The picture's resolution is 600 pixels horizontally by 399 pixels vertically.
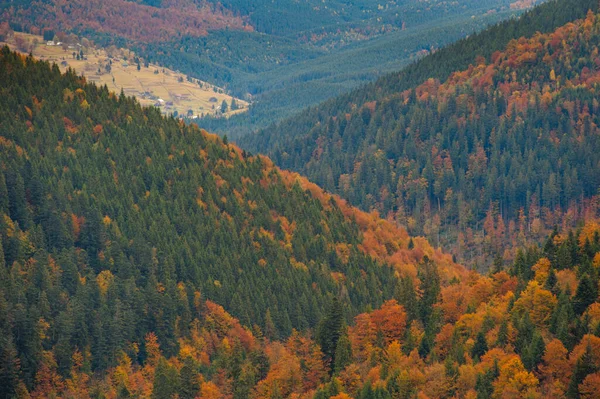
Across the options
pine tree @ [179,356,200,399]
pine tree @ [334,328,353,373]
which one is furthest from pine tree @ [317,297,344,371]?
pine tree @ [179,356,200,399]

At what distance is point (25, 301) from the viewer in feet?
630

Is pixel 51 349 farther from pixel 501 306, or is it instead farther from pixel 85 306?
pixel 501 306

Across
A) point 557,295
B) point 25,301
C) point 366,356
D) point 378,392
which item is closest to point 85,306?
point 25,301

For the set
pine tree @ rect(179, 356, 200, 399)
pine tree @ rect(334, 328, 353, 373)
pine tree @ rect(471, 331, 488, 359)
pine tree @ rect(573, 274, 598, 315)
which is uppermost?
pine tree @ rect(573, 274, 598, 315)

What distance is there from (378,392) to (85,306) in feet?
217

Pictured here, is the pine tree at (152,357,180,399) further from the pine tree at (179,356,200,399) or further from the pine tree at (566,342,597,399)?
the pine tree at (566,342,597,399)

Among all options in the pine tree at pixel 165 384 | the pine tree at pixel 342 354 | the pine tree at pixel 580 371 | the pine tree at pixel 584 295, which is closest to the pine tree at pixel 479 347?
the pine tree at pixel 584 295

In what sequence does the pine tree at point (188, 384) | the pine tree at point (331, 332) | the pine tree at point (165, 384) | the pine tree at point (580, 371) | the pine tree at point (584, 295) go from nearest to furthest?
the pine tree at point (580, 371) → the pine tree at point (584, 295) → the pine tree at point (165, 384) → the pine tree at point (188, 384) → the pine tree at point (331, 332)

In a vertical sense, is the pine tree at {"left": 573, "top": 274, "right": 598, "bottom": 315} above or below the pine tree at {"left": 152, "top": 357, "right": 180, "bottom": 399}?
above

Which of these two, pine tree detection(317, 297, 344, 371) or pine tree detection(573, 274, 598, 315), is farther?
pine tree detection(317, 297, 344, 371)

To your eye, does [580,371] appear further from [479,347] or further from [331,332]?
[331,332]

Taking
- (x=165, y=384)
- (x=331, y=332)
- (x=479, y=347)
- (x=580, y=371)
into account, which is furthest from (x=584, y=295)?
(x=165, y=384)

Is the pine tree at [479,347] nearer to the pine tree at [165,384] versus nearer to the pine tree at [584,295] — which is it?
the pine tree at [584,295]

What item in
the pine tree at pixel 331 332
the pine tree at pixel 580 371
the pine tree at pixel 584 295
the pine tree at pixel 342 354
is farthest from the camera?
the pine tree at pixel 331 332
